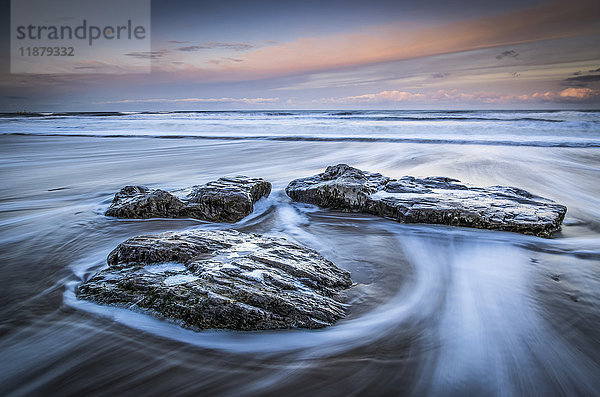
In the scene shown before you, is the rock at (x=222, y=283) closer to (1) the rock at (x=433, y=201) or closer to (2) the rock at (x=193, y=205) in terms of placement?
(2) the rock at (x=193, y=205)

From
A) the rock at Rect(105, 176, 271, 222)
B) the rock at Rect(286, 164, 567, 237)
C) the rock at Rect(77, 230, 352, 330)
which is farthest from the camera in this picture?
the rock at Rect(105, 176, 271, 222)

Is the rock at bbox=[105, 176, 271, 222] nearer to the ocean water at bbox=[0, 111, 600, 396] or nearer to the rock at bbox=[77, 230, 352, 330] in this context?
the ocean water at bbox=[0, 111, 600, 396]

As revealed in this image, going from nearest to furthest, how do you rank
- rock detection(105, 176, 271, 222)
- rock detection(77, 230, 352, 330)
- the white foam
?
rock detection(77, 230, 352, 330) → the white foam → rock detection(105, 176, 271, 222)

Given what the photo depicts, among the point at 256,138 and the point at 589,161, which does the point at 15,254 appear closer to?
the point at 589,161

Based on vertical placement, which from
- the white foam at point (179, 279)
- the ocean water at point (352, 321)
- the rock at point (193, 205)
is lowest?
the ocean water at point (352, 321)

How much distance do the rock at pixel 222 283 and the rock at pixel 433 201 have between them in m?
1.54

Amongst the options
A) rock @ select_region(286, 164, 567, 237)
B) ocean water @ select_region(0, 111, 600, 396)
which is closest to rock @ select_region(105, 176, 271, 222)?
ocean water @ select_region(0, 111, 600, 396)

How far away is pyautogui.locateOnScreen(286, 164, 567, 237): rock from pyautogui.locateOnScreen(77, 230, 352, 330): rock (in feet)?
5.04

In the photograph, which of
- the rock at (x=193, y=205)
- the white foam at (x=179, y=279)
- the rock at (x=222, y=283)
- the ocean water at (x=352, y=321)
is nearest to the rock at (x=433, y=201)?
the ocean water at (x=352, y=321)

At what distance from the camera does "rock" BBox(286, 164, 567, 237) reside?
3330mm

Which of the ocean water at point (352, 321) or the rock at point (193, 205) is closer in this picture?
the ocean water at point (352, 321)

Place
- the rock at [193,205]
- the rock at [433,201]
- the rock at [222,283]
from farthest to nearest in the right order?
the rock at [193,205] → the rock at [433,201] → the rock at [222,283]

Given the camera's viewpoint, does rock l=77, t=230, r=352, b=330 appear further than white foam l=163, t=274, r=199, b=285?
No

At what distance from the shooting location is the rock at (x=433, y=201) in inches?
131
